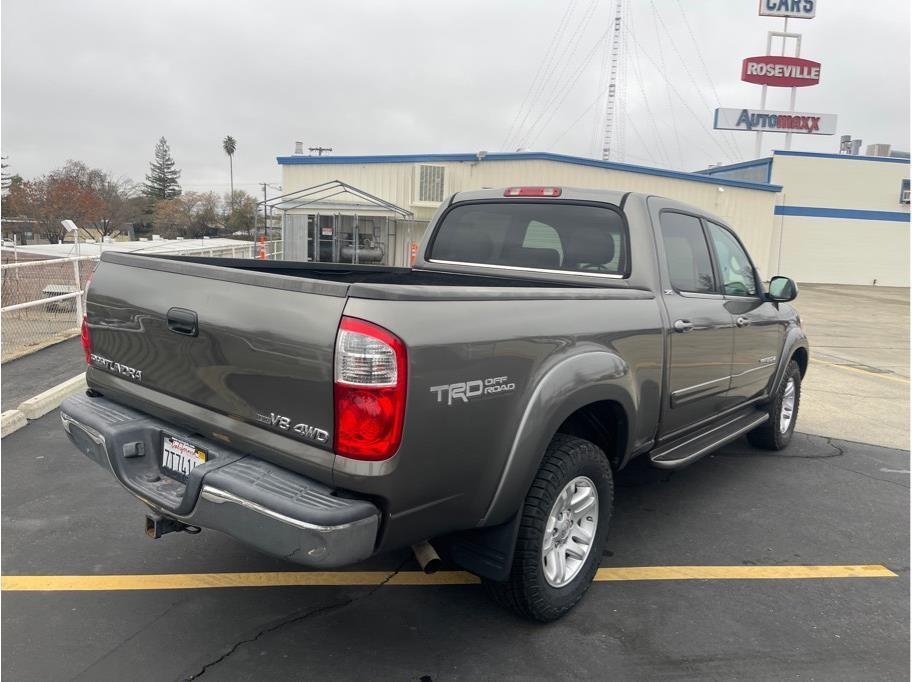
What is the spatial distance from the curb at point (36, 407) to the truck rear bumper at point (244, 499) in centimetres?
312

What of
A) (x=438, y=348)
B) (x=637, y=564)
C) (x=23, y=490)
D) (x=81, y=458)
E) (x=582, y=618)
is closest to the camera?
(x=438, y=348)

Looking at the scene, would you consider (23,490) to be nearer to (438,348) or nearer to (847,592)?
(438,348)

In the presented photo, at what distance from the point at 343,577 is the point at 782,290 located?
358cm

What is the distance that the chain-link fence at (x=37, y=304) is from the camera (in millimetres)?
8336

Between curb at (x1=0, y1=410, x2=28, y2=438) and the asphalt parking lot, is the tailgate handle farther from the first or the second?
curb at (x1=0, y1=410, x2=28, y2=438)

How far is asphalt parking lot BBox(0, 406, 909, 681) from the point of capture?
8.76 ft

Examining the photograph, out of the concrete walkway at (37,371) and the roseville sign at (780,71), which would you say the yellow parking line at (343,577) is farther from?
the roseville sign at (780,71)

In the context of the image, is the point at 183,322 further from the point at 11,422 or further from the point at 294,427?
the point at 11,422

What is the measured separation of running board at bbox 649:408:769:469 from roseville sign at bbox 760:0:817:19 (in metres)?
37.9

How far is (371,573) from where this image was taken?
3.37 metres

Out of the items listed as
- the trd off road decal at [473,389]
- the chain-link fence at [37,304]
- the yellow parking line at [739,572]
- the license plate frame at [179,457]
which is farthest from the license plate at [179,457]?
the chain-link fence at [37,304]

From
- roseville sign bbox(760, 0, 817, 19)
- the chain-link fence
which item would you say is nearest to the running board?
the chain-link fence

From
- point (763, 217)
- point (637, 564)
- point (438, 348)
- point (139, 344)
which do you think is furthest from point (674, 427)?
point (763, 217)

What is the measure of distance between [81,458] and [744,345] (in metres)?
4.72
